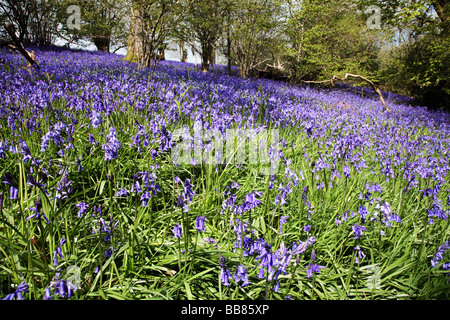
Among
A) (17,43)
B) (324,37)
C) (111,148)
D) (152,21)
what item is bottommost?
(111,148)

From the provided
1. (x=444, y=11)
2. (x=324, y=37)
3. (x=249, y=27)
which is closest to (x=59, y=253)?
(x=249, y=27)

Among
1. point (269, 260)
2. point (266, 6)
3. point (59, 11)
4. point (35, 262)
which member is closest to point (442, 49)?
point (266, 6)

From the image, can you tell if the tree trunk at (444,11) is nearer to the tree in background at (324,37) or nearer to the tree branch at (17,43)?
the tree in background at (324,37)

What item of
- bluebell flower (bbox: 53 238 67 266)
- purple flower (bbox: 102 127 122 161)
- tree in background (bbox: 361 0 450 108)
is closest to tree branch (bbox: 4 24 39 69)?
purple flower (bbox: 102 127 122 161)

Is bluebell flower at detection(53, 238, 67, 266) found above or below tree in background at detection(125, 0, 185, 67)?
below

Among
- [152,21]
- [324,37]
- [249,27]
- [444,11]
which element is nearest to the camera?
[152,21]

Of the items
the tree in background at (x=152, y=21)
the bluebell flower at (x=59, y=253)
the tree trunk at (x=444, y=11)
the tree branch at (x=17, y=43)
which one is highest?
the tree trunk at (x=444, y=11)

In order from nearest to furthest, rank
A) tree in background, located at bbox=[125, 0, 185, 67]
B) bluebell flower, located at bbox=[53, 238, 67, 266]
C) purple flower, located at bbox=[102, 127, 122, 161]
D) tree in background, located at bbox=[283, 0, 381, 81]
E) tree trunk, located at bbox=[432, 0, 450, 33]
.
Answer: bluebell flower, located at bbox=[53, 238, 67, 266], purple flower, located at bbox=[102, 127, 122, 161], tree in background, located at bbox=[125, 0, 185, 67], tree trunk, located at bbox=[432, 0, 450, 33], tree in background, located at bbox=[283, 0, 381, 81]

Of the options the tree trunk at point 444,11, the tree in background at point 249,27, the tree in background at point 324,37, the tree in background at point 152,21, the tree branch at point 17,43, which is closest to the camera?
the tree branch at point 17,43

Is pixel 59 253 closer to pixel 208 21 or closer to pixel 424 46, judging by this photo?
pixel 208 21

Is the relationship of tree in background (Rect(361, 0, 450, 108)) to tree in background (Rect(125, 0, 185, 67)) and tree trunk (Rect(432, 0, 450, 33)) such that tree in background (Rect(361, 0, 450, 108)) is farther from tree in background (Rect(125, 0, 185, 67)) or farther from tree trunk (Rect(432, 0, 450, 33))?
tree in background (Rect(125, 0, 185, 67))

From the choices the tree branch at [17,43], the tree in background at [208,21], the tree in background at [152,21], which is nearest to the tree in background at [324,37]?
the tree in background at [208,21]

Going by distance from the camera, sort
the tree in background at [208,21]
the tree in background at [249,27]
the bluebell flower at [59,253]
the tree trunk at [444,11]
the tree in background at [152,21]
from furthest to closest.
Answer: the tree in background at [249,27] → the tree in background at [208,21] → the tree trunk at [444,11] → the tree in background at [152,21] → the bluebell flower at [59,253]
